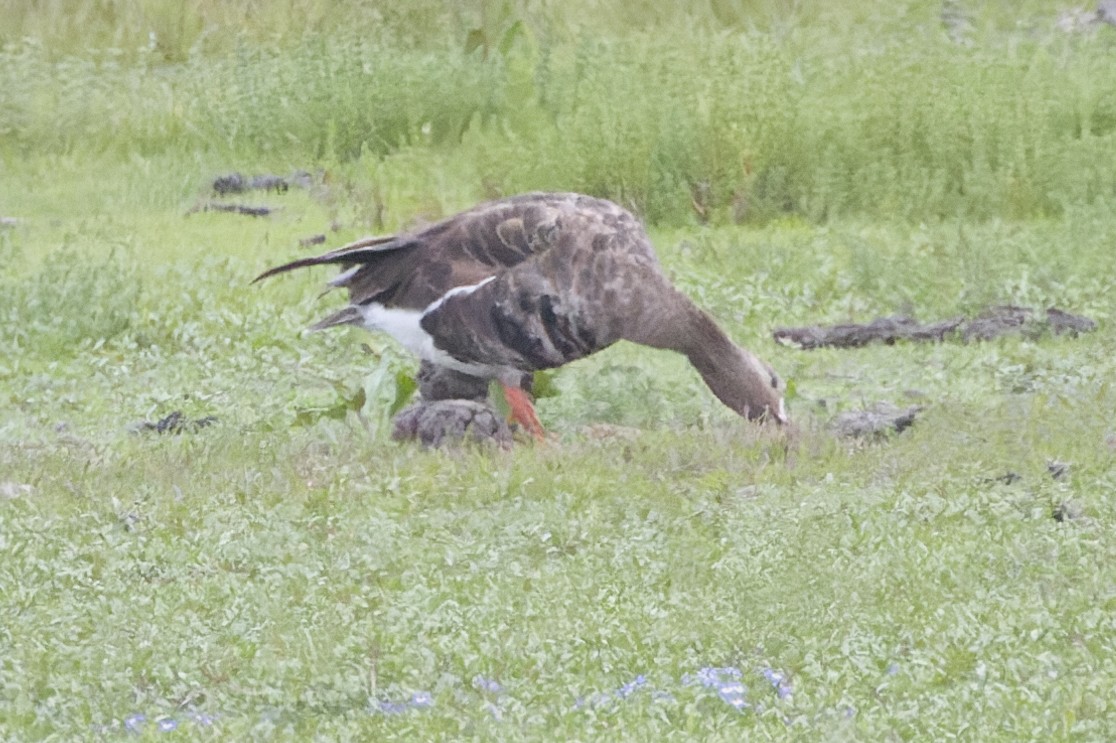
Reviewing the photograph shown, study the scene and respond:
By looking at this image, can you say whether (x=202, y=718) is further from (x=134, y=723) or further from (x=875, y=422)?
(x=875, y=422)

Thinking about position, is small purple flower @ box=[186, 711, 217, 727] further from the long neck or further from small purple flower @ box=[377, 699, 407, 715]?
the long neck

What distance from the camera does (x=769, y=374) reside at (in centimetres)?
975

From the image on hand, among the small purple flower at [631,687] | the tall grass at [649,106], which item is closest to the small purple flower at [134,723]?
the small purple flower at [631,687]

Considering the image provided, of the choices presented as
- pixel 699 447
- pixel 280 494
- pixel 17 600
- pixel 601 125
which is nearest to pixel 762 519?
pixel 699 447

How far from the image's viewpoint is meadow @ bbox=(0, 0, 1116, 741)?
18.9 feet

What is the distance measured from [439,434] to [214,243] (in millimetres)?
5978

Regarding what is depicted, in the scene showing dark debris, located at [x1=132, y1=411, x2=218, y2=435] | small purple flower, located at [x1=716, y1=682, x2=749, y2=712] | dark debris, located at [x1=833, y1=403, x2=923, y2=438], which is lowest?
dark debris, located at [x1=132, y1=411, x2=218, y2=435]

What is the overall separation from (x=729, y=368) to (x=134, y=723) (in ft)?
15.5

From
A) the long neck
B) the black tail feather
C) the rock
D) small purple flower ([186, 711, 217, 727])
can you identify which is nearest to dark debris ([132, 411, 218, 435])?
the black tail feather

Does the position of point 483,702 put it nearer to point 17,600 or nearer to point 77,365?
point 17,600

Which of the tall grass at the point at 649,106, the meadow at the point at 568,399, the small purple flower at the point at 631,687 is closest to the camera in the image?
the small purple flower at the point at 631,687

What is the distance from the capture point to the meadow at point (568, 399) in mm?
5754

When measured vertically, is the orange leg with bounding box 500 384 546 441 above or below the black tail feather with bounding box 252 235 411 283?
below

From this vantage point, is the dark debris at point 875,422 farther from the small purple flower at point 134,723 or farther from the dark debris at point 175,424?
the small purple flower at point 134,723
